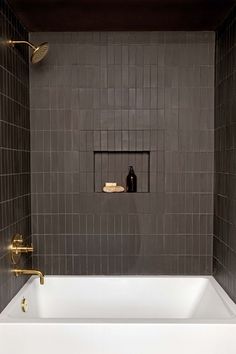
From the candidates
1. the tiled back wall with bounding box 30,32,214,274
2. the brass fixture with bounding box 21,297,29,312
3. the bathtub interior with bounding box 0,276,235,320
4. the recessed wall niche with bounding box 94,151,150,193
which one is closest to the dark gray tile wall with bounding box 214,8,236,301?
the tiled back wall with bounding box 30,32,214,274

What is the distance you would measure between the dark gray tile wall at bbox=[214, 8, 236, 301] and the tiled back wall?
11 centimetres

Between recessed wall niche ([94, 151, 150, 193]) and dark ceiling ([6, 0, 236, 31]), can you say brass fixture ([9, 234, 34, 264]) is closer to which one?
recessed wall niche ([94, 151, 150, 193])

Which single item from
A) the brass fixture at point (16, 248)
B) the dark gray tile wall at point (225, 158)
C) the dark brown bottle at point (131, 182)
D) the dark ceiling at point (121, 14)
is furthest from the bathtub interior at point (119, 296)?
the dark ceiling at point (121, 14)

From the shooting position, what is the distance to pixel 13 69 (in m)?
2.29

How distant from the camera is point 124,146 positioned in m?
2.69

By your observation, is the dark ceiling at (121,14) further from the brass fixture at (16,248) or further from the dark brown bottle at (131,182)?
the brass fixture at (16,248)

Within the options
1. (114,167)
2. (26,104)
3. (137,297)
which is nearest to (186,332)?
(137,297)

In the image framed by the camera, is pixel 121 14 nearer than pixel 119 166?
Yes

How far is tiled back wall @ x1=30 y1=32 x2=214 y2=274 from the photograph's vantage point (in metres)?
2.66

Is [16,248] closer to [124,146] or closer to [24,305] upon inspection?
[24,305]

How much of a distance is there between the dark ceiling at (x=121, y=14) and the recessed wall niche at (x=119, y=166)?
823 mm

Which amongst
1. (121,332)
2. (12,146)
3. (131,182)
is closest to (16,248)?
(12,146)

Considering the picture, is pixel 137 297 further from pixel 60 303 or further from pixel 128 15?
pixel 128 15

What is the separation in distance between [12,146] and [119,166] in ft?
2.65
